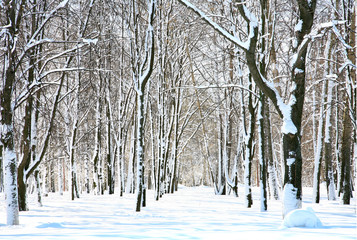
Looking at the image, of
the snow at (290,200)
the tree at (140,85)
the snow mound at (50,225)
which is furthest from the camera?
the tree at (140,85)

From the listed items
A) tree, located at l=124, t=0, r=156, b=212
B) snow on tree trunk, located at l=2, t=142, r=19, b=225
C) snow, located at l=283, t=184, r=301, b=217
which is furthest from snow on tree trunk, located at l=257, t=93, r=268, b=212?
snow on tree trunk, located at l=2, t=142, r=19, b=225

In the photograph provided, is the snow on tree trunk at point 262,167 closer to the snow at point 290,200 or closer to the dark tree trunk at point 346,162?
the snow at point 290,200

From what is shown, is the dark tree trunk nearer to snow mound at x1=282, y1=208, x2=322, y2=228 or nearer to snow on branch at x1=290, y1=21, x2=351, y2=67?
snow on branch at x1=290, y1=21, x2=351, y2=67

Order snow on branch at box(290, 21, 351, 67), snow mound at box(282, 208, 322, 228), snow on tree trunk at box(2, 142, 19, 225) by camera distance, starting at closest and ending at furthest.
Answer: snow mound at box(282, 208, 322, 228) < snow on branch at box(290, 21, 351, 67) < snow on tree trunk at box(2, 142, 19, 225)

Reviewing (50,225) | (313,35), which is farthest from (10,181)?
(313,35)

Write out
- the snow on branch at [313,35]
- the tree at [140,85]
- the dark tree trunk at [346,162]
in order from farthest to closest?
the dark tree trunk at [346,162]
the tree at [140,85]
the snow on branch at [313,35]

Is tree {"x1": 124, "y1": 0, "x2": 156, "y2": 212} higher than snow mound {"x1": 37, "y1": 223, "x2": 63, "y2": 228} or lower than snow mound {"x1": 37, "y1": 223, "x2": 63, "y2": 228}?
higher

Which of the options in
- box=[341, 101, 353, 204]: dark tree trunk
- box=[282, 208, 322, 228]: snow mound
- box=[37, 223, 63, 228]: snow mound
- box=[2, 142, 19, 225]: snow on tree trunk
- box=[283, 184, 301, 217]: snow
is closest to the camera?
box=[282, 208, 322, 228]: snow mound

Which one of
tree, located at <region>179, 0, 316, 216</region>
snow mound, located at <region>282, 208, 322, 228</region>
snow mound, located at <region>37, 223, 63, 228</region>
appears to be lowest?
snow mound, located at <region>37, 223, 63, 228</region>

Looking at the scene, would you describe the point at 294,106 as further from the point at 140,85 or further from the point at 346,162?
the point at 346,162

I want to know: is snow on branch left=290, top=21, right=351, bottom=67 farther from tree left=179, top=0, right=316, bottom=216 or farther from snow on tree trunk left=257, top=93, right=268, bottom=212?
snow on tree trunk left=257, top=93, right=268, bottom=212

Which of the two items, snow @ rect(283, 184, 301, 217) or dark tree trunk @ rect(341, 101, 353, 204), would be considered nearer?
snow @ rect(283, 184, 301, 217)

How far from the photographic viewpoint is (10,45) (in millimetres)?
8188

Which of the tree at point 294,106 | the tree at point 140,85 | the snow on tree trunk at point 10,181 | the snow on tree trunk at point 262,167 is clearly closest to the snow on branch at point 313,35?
the tree at point 294,106
